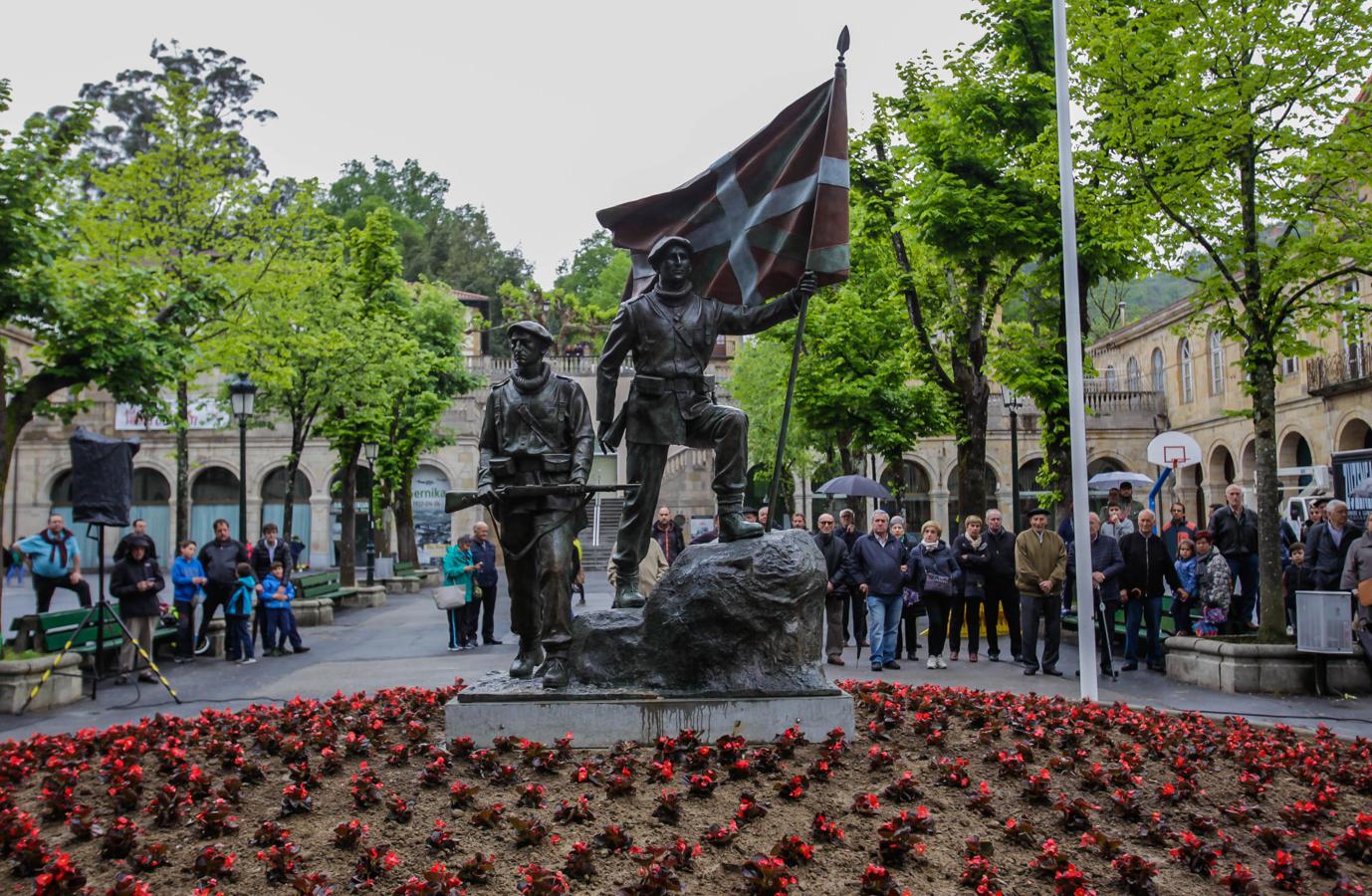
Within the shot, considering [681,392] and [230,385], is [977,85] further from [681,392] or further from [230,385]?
[230,385]

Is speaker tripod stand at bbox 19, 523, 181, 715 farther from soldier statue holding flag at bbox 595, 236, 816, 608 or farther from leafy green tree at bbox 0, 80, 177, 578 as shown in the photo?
soldier statue holding flag at bbox 595, 236, 816, 608

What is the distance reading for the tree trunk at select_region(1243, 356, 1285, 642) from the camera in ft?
37.4

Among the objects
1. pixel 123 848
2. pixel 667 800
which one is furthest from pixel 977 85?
pixel 123 848

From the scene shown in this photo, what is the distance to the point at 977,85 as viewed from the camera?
17.8 m

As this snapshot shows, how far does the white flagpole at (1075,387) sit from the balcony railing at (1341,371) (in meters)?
25.0

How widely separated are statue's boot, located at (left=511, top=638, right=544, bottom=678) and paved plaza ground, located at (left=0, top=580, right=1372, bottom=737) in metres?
4.58

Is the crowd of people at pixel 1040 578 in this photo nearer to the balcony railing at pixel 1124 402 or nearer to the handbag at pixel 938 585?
the handbag at pixel 938 585

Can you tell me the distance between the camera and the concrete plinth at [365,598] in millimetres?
23942

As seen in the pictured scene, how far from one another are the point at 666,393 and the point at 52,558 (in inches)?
395

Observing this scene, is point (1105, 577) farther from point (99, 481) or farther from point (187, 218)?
point (187, 218)

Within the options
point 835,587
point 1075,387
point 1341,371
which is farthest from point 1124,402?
point 1075,387

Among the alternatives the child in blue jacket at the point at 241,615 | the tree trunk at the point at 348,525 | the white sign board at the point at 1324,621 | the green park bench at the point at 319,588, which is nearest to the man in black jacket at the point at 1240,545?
the white sign board at the point at 1324,621

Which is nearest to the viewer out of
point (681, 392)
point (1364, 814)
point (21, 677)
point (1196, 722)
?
point (1364, 814)

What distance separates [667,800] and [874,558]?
7674 millimetres
